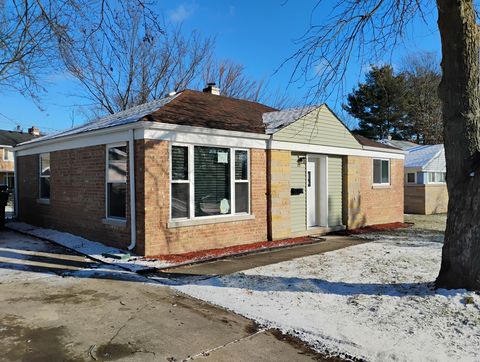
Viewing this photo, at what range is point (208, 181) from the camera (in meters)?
9.60

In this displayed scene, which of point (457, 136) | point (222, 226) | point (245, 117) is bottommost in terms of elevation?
point (222, 226)

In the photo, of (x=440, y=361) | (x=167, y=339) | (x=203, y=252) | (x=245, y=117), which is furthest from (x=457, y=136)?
(x=245, y=117)

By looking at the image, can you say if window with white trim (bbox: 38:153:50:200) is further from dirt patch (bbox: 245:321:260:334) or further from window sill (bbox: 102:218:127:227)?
dirt patch (bbox: 245:321:260:334)

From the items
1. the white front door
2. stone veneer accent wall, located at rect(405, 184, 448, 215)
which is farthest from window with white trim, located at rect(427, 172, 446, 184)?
the white front door

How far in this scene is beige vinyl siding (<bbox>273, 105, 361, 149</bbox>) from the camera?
11.5m

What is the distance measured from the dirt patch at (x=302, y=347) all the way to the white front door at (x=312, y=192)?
8.47 meters

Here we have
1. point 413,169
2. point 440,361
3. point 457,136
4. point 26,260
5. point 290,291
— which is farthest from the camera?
point 413,169

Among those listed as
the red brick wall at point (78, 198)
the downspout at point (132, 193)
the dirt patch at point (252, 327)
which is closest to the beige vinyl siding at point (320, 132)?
the downspout at point (132, 193)

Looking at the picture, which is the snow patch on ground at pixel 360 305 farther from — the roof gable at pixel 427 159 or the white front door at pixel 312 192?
the roof gable at pixel 427 159

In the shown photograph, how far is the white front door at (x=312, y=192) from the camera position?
42.0 feet

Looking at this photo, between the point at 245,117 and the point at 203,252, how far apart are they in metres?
4.77

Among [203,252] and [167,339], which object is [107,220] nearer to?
[203,252]

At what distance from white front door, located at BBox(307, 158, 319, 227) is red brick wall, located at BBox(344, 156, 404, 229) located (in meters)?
1.29

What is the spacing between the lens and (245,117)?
12.1 m
